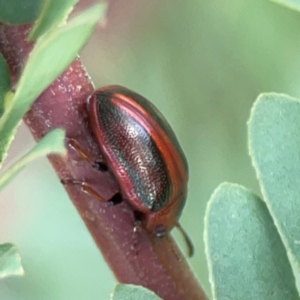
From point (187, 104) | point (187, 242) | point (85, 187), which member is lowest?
point (187, 242)

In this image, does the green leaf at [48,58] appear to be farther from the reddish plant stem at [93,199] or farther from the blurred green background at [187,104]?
the blurred green background at [187,104]

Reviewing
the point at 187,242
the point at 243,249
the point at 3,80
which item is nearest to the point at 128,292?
the point at 243,249

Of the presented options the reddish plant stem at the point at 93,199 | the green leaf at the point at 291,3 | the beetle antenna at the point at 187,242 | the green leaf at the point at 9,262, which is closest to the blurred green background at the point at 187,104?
the beetle antenna at the point at 187,242

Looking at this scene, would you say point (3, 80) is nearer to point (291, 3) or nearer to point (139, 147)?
point (291, 3)

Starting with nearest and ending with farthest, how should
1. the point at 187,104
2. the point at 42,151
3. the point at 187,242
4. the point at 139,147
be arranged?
the point at 42,151 < the point at 139,147 < the point at 187,242 < the point at 187,104

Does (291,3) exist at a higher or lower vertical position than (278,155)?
higher

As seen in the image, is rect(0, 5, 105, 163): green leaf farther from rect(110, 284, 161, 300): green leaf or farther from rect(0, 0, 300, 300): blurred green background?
rect(0, 0, 300, 300): blurred green background

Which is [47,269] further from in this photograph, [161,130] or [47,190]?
[161,130]
